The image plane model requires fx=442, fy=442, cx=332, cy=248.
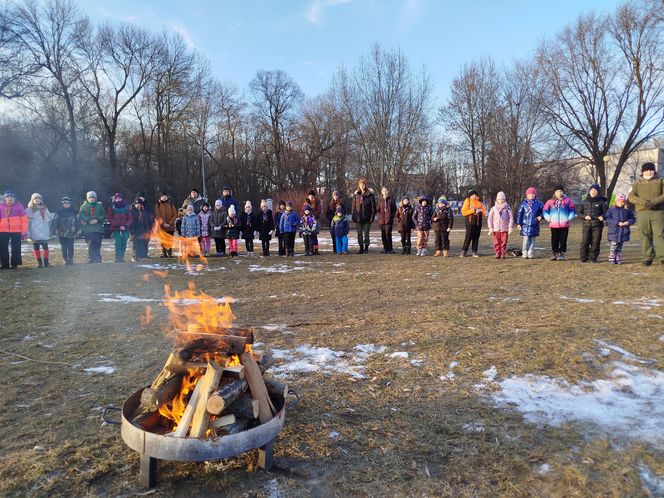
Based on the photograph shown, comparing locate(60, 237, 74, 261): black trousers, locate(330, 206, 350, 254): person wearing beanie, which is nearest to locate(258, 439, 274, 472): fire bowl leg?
locate(330, 206, 350, 254): person wearing beanie

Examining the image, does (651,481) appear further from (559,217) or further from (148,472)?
(559,217)

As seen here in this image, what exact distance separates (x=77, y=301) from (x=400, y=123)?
28.0m

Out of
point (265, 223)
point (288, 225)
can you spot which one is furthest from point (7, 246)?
point (288, 225)

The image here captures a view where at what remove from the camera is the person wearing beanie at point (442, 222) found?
12.4m

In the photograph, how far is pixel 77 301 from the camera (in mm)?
7395

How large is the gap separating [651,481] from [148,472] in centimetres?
288

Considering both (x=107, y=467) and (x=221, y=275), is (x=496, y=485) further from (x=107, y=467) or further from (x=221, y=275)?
(x=221, y=275)

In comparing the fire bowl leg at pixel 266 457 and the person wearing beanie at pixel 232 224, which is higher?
the person wearing beanie at pixel 232 224

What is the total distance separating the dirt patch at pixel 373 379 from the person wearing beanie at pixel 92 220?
349 cm

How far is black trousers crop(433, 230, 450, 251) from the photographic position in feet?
41.7

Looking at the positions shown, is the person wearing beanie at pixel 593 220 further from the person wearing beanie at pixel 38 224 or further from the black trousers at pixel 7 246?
the black trousers at pixel 7 246

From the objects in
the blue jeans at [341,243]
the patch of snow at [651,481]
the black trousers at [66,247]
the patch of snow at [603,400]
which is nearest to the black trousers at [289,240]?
the blue jeans at [341,243]

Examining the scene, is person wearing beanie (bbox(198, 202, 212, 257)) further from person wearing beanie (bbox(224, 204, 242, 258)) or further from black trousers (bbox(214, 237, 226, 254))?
person wearing beanie (bbox(224, 204, 242, 258))

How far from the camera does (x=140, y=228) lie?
12789 mm
